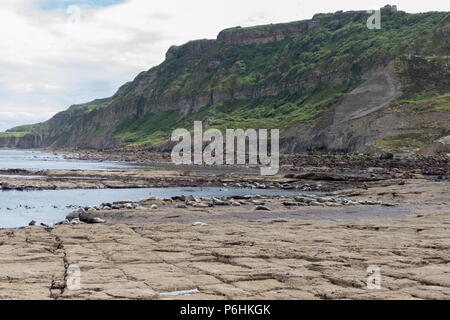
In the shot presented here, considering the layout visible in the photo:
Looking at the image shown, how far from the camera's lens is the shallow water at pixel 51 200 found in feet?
90.7

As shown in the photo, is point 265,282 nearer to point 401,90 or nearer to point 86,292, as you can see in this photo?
point 86,292

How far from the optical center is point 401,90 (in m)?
124

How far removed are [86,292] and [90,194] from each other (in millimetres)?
35450

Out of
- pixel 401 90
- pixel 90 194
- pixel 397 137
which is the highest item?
pixel 401 90

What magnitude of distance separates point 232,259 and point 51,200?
29.0 metres
